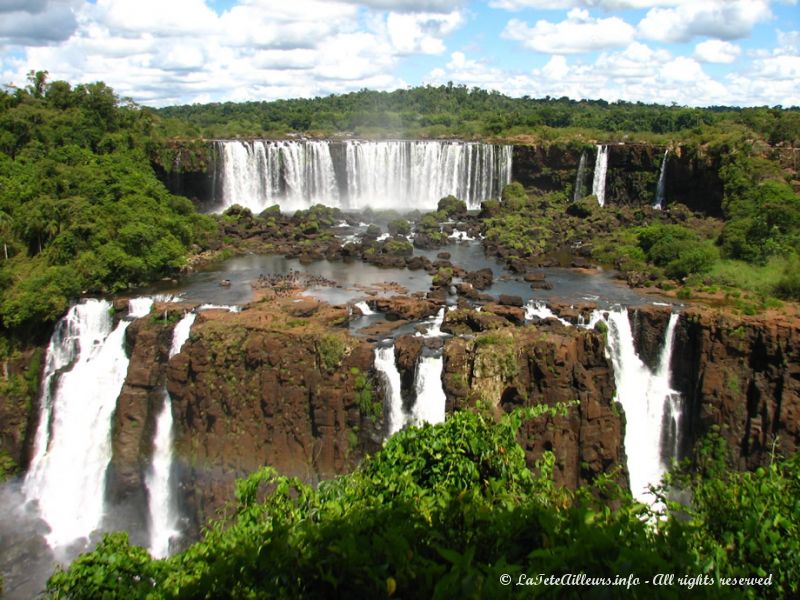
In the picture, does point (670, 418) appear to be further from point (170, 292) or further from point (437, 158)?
point (437, 158)

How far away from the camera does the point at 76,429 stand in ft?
63.5

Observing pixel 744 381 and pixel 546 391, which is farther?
pixel 744 381

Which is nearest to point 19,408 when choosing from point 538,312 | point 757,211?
point 538,312

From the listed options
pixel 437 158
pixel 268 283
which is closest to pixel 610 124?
pixel 437 158

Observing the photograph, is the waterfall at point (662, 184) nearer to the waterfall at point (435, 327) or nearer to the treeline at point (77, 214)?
the waterfall at point (435, 327)

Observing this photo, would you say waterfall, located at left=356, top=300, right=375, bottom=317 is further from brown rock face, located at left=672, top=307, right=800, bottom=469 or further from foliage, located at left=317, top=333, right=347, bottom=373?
brown rock face, located at left=672, top=307, right=800, bottom=469

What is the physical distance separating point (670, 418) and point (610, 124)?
143ft

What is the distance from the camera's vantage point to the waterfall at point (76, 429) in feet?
60.3

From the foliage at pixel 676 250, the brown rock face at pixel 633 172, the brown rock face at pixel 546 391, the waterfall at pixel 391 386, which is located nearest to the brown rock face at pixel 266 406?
the waterfall at pixel 391 386

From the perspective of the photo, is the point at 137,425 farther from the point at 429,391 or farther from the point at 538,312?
the point at 538,312

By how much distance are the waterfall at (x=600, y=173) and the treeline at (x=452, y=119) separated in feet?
19.5

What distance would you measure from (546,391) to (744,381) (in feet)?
18.1

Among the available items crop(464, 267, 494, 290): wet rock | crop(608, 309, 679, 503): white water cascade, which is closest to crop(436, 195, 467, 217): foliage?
crop(464, 267, 494, 290): wet rock

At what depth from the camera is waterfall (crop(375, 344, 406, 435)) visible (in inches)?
667
